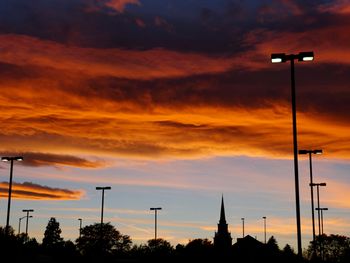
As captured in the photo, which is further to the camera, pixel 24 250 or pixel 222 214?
pixel 222 214

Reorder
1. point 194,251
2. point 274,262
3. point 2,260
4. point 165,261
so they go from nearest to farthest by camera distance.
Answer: point 2,260
point 165,261
point 194,251
point 274,262

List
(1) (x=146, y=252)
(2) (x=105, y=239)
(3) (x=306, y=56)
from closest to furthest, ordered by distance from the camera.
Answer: (3) (x=306, y=56) < (1) (x=146, y=252) < (2) (x=105, y=239)

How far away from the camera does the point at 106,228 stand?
183 meters

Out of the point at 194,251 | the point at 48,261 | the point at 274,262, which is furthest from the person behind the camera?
the point at 274,262

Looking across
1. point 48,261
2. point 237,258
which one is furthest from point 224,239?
point 48,261

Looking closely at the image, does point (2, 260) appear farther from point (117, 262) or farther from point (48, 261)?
point (117, 262)

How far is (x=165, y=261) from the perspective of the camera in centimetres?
7412

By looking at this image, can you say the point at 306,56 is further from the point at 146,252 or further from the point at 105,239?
the point at 105,239

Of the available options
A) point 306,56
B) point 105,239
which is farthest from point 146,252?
point 306,56

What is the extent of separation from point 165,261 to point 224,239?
109666 millimetres

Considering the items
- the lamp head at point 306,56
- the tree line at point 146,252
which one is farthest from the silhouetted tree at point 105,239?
the lamp head at point 306,56

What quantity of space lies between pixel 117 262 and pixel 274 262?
2564 centimetres

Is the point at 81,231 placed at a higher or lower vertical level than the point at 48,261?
higher

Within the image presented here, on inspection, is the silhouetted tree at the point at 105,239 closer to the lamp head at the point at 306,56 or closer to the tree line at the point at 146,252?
the tree line at the point at 146,252
